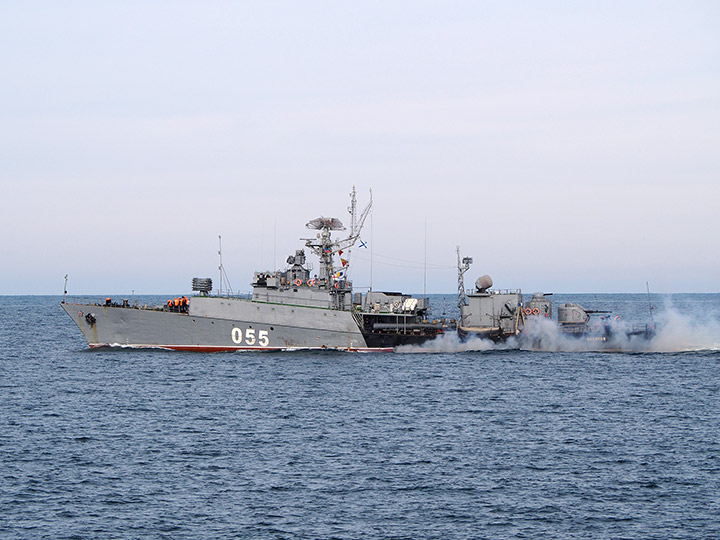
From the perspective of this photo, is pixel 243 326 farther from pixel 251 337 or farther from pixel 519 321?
pixel 519 321

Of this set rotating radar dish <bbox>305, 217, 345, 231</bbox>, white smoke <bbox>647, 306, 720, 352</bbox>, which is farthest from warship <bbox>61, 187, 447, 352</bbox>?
white smoke <bbox>647, 306, 720, 352</bbox>

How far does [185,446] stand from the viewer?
1612 inches

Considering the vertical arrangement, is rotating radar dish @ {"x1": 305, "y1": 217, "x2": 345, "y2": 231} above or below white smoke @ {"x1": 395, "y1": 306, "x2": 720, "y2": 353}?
above

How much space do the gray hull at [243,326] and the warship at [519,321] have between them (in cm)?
1269

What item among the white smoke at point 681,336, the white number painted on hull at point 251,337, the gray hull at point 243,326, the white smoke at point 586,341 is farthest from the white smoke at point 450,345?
the white smoke at point 681,336

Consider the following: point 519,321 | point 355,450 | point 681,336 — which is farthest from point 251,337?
point 681,336

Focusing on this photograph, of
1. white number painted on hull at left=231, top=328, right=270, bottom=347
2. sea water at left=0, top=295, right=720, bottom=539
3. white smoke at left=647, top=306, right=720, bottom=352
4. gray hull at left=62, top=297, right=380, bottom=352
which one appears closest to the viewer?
sea water at left=0, top=295, right=720, bottom=539

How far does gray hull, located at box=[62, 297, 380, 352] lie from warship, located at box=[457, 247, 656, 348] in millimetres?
12689

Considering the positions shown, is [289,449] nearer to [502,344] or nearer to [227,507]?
[227,507]

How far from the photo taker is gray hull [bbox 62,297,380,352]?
73.4 metres

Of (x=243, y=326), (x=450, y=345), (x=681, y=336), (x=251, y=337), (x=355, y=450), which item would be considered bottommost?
(x=355, y=450)

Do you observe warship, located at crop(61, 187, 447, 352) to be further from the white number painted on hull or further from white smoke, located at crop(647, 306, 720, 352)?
white smoke, located at crop(647, 306, 720, 352)

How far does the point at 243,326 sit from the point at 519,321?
1102 inches

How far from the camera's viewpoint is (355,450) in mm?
40156
